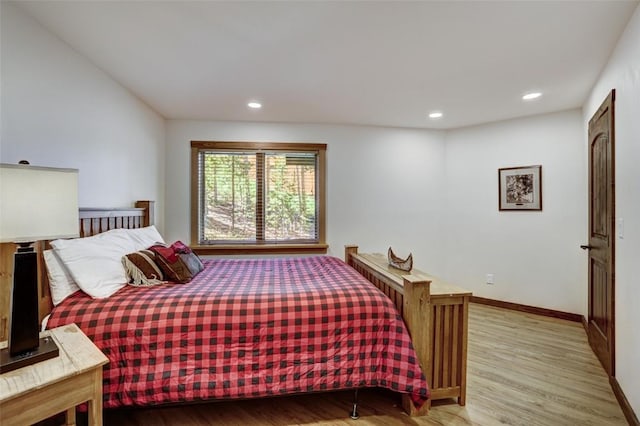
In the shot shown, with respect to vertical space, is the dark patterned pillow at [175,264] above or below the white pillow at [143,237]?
below

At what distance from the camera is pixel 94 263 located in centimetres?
179

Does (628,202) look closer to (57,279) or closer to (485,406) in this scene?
(485,406)

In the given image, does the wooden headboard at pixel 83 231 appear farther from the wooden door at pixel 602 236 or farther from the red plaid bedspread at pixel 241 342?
the wooden door at pixel 602 236

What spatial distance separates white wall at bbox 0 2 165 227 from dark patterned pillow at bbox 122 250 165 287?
62 cm

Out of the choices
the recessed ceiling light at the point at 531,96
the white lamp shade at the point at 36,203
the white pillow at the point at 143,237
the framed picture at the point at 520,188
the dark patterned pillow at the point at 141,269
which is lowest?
the dark patterned pillow at the point at 141,269

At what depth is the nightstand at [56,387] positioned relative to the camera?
3.31ft

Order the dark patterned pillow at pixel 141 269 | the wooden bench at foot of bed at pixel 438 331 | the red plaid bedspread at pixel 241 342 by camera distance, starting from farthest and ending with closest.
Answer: the dark patterned pillow at pixel 141 269 → the wooden bench at foot of bed at pixel 438 331 → the red plaid bedspread at pixel 241 342

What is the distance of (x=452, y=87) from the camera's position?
2.70 m

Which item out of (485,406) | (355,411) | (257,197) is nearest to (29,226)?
(355,411)

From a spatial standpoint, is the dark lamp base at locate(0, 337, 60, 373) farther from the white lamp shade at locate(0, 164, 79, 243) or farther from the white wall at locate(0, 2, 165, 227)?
the white wall at locate(0, 2, 165, 227)

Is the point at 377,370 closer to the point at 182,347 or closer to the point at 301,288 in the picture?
the point at 301,288

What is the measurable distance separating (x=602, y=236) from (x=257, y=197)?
11.0ft

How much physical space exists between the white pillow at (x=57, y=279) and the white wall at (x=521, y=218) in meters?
4.07

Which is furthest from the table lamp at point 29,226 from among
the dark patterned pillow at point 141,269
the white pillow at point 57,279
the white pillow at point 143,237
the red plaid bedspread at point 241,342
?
the white pillow at point 143,237
